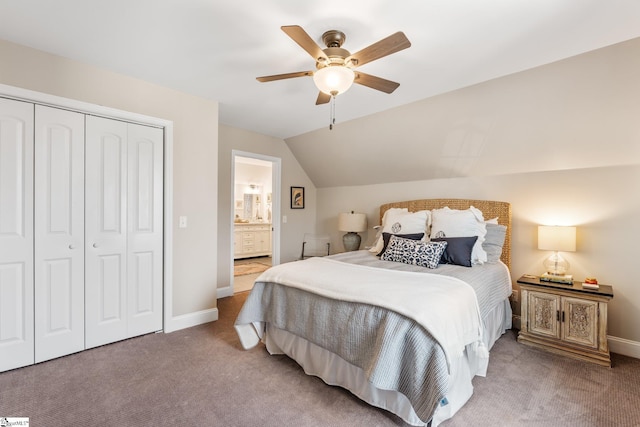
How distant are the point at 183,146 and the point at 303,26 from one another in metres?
1.76

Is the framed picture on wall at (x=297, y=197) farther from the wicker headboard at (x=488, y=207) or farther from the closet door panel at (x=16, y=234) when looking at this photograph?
the closet door panel at (x=16, y=234)

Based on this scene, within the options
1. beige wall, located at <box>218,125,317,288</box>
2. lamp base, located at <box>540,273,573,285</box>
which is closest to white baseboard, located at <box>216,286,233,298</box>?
beige wall, located at <box>218,125,317,288</box>

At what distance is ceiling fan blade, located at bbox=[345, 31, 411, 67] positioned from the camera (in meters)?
1.56

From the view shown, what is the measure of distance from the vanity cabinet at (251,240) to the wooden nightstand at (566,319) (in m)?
5.48

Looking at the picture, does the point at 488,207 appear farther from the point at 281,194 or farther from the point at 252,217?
the point at 252,217

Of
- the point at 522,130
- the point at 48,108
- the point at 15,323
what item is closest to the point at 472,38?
the point at 522,130

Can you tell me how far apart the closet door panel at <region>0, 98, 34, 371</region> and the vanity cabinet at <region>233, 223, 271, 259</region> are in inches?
175

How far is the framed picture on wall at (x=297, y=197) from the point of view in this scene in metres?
4.93

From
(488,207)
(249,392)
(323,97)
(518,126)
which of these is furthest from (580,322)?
(323,97)

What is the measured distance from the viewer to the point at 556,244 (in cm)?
259

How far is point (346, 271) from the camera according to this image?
2.31 meters

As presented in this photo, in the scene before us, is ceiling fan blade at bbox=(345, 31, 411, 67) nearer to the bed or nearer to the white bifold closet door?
the bed

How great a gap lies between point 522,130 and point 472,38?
134cm

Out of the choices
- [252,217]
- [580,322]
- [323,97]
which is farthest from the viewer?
[252,217]
